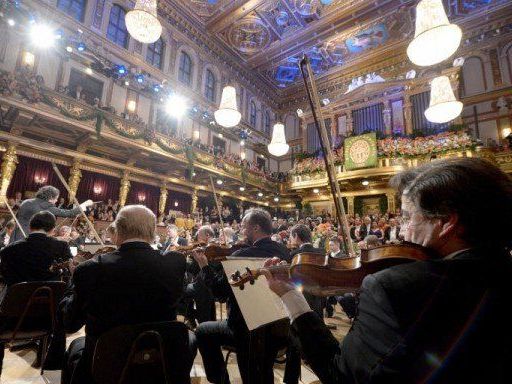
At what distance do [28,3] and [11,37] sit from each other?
4.48 ft

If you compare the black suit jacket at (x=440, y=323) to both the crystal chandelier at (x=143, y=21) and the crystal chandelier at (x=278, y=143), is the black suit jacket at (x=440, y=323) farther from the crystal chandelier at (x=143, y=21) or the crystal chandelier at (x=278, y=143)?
the crystal chandelier at (x=278, y=143)

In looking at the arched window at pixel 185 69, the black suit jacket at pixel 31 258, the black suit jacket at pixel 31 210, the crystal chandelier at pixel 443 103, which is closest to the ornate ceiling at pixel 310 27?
the arched window at pixel 185 69

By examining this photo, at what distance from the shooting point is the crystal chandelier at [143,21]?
5.13 meters

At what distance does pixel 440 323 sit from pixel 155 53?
16.6 m

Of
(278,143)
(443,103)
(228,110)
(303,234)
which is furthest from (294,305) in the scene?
(443,103)

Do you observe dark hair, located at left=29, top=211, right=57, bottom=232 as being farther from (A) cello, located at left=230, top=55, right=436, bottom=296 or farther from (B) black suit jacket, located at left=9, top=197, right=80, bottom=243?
(A) cello, located at left=230, top=55, right=436, bottom=296

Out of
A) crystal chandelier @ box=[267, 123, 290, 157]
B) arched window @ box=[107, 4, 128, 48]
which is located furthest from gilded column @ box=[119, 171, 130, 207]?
crystal chandelier @ box=[267, 123, 290, 157]

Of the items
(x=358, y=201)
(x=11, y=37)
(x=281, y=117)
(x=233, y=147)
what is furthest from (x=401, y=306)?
(x=281, y=117)

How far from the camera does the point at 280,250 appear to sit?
2600mm

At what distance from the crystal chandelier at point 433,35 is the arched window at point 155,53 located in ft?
43.1

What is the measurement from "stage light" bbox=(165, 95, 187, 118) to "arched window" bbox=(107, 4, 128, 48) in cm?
306

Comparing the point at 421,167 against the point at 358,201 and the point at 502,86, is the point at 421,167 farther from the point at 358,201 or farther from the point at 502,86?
the point at 502,86

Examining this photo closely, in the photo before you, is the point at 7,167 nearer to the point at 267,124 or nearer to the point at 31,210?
the point at 31,210

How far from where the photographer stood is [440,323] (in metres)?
0.70
